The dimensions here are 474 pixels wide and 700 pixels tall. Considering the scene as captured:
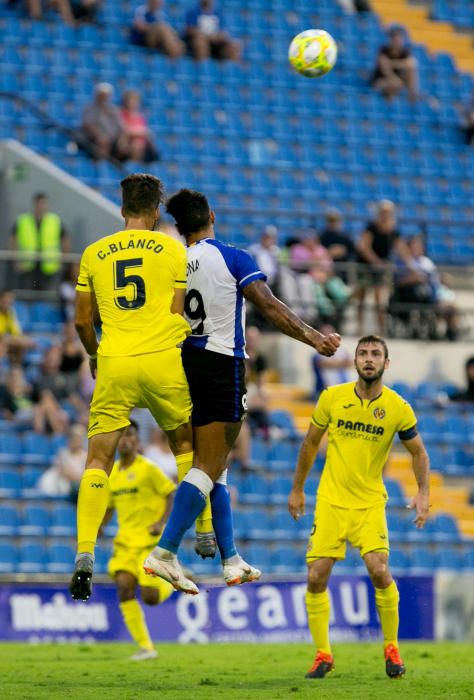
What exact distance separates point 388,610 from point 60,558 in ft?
20.2

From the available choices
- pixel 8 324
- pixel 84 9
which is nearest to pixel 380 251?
pixel 8 324

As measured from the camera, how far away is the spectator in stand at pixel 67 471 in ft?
56.6

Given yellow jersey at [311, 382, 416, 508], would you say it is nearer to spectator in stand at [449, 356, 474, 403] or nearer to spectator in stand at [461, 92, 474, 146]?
spectator in stand at [449, 356, 474, 403]

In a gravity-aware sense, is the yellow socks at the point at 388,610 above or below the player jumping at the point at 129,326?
below

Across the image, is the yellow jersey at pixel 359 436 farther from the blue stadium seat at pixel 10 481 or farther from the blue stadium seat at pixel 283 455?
the blue stadium seat at pixel 283 455

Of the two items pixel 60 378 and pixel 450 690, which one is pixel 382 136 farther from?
pixel 450 690

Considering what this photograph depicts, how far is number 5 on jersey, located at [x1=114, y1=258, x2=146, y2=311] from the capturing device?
940 centimetres

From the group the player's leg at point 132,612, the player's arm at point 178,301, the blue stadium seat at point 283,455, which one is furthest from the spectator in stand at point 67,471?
the player's arm at point 178,301

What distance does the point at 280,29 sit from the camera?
87.7 feet

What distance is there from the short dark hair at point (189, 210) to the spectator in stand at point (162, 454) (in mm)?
7709

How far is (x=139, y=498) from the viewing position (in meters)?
13.7

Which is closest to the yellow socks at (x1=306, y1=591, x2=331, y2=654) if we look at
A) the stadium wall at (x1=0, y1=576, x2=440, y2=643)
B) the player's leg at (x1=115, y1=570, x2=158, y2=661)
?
the player's leg at (x1=115, y1=570, x2=158, y2=661)

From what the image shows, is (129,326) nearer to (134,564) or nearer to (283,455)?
(134,564)

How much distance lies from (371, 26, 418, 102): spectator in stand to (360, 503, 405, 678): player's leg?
1617 centimetres
